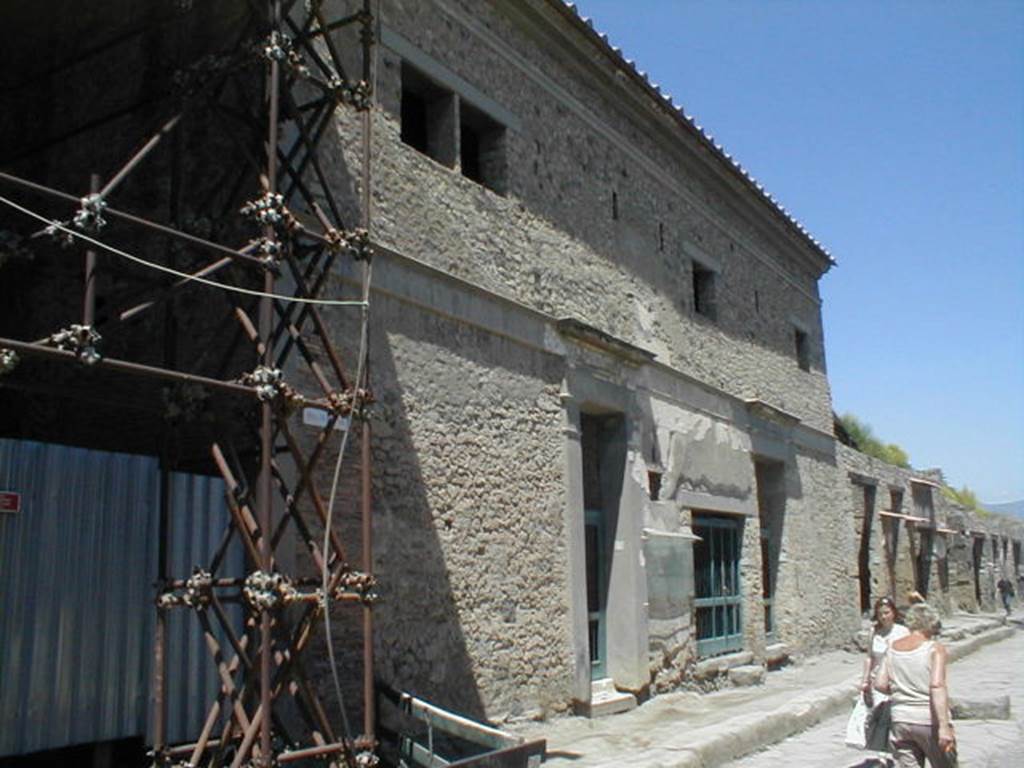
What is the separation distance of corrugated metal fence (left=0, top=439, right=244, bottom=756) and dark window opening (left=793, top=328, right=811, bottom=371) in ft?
41.9

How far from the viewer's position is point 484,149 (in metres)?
9.56

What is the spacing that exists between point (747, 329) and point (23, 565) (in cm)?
1105

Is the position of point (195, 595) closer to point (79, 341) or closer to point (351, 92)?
point (79, 341)

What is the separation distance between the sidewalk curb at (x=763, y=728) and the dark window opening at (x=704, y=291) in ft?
16.9

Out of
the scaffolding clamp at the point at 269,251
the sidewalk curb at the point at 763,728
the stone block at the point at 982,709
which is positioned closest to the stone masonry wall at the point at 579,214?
the scaffolding clamp at the point at 269,251

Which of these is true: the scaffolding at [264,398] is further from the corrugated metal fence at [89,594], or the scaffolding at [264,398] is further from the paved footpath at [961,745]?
the paved footpath at [961,745]

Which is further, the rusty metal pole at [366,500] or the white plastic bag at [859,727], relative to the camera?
the white plastic bag at [859,727]

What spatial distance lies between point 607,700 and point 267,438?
5.40 meters

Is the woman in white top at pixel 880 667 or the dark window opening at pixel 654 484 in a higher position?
the dark window opening at pixel 654 484

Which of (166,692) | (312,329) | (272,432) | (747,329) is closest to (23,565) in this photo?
(166,692)

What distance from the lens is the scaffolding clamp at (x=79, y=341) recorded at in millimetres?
4773

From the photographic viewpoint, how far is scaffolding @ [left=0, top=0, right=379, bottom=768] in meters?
5.12

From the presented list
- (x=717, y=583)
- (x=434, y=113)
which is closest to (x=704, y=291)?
(x=717, y=583)

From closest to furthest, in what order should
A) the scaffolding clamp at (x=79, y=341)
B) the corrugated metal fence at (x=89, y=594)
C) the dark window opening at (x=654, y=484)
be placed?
the scaffolding clamp at (x=79, y=341)
the corrugated metal fence at (x=89, y=594)
the dark window opening at (x=654, y=484)
